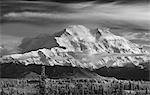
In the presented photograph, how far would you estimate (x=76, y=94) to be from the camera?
12069cm

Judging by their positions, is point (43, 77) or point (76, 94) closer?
point (43, 77)

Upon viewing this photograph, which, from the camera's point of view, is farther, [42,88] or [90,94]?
[90,94]

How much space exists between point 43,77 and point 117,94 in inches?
3812

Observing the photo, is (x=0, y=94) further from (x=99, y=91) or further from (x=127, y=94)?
(x=99, y=91)

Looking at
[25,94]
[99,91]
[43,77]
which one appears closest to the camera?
[43,77]

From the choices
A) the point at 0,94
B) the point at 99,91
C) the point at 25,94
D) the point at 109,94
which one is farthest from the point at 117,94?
the point at 0,94

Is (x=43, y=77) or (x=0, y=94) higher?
(x=43, y=77)

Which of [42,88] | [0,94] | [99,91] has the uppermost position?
[42,88]

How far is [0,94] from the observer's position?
79500 millimetres

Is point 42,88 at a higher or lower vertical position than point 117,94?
higher

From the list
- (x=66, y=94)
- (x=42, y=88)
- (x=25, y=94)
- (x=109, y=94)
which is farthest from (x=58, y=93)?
(x=42, y=88)

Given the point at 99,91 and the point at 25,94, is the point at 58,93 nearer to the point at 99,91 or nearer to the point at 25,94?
the point at 25,94

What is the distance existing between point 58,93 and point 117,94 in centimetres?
2264

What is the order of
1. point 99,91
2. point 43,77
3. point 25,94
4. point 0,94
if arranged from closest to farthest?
1. point 43,77
2. point 0,94
3. point 25,94
4. point 99,91
